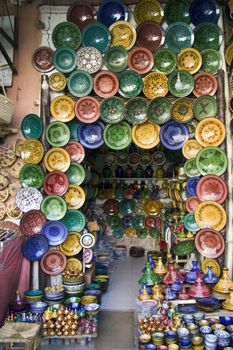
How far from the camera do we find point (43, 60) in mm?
3691

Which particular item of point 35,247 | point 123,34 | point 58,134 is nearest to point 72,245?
point 35,247

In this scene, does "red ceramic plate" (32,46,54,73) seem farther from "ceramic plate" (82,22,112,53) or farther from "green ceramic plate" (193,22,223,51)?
"green ceramic plate" (193,22,223,51)

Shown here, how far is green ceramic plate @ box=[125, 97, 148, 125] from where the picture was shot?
3.64 m

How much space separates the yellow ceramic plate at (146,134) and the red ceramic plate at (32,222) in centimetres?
126

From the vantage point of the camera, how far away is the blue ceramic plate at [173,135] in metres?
3.71

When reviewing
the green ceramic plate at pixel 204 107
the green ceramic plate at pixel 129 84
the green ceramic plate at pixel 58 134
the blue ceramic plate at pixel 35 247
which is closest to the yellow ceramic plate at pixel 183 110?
the green ceramic plate at pixel 204 107

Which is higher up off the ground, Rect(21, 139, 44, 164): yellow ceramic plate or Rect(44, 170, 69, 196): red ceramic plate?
Rect(21, 139, 44, 164): yellow ceramic plate

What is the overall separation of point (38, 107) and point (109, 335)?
235 cm

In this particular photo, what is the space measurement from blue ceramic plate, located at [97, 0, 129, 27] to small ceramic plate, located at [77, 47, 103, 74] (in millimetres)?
351

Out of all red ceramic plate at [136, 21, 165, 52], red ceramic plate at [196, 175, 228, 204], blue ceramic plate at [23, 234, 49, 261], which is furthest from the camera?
red ceramic plate at [136, 21, 165, 52]

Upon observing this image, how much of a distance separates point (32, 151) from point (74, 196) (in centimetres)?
64

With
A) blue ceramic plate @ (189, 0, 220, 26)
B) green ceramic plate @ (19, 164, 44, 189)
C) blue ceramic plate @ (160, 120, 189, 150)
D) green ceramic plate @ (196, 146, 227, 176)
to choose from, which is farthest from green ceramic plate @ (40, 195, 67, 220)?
blue ceramic plate @ (189, 0, 220, 26)

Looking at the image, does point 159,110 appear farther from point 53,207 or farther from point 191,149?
point 53,207

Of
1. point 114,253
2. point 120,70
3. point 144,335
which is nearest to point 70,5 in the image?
point 120,70
